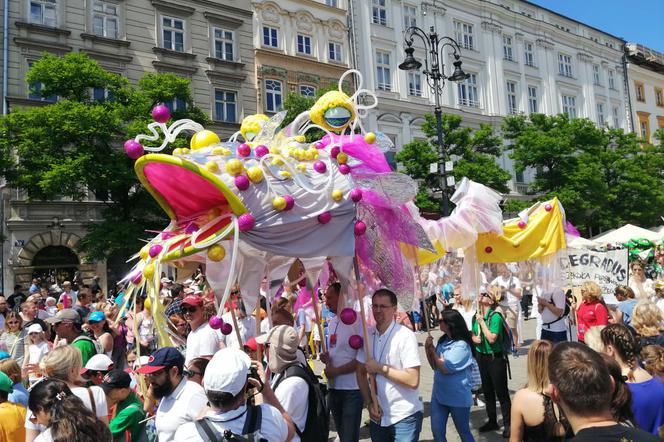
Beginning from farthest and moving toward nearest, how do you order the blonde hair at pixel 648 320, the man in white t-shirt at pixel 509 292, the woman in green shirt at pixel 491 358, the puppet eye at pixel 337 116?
the man in white t-shirt at pixel 509 292
the woman in green shirt at pixel 491 358
the puppet eye at pixel 337 116
the blonde hair at pixel 648 320

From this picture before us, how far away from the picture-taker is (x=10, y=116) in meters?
15.3

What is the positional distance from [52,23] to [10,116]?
4.91 meters

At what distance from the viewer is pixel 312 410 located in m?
3.12

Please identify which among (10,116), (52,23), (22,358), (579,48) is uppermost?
(579,48)

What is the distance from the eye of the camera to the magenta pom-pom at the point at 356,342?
406 cm

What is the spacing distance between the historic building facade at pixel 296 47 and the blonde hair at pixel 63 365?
20000 millimetres

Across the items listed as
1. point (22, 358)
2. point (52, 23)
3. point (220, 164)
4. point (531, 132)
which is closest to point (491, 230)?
point (220, 164)

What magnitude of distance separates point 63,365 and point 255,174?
1753 millimetres

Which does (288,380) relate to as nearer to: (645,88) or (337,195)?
(337,195)

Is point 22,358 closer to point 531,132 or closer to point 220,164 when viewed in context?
point 220,164

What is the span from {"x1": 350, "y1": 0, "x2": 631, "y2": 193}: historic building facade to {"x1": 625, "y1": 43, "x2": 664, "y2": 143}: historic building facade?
132 cm

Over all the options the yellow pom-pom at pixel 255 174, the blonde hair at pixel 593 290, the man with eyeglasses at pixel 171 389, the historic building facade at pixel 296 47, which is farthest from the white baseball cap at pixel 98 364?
the historic building facade at pixel 296 47

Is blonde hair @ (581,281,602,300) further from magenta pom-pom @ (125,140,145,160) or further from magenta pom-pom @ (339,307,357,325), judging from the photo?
magenta pom-pom @ (125,140,145,160)

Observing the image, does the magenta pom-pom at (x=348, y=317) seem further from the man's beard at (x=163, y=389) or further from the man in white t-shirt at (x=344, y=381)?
the man's beard at (x=163, y=389)
